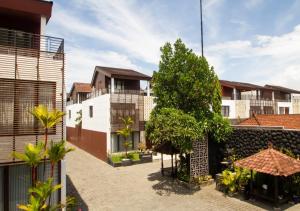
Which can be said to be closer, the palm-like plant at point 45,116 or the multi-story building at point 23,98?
the palm-like plant at point 45,116

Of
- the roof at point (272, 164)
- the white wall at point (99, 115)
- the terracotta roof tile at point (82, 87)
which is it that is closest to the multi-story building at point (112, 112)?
the white wall at point (99, 115)

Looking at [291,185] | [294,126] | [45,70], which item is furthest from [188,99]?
[294,126]

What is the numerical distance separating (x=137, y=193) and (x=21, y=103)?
28.6 ft

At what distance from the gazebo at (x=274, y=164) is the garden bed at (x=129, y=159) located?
469 inches

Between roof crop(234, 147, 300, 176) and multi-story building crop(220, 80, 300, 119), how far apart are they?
22844 mm

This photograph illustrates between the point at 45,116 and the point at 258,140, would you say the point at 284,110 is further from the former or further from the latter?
the point at 45,116

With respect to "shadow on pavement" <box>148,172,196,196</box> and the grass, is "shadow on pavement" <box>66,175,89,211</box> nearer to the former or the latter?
"shadow on pavement" <box>148,172,196,196</box>

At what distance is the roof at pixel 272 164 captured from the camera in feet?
39.8

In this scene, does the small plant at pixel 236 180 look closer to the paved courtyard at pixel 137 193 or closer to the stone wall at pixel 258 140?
the paved courtyard at pixel 137 193

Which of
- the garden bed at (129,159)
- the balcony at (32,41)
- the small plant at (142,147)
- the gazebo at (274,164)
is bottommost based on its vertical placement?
the garden bed at (129,159)

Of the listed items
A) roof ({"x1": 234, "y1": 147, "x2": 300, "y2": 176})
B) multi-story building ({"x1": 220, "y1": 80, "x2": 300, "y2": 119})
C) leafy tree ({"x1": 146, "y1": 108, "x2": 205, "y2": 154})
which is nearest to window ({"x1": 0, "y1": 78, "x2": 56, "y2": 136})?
leafy tree ({"x1": 146, "y1": 108, "x2": 205, "y2": 154})

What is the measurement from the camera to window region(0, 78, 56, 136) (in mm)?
9992

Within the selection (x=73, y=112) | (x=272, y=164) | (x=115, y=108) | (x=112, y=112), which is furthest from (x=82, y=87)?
(x=272, y=164)

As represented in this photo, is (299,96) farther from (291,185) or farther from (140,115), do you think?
(291,185)
